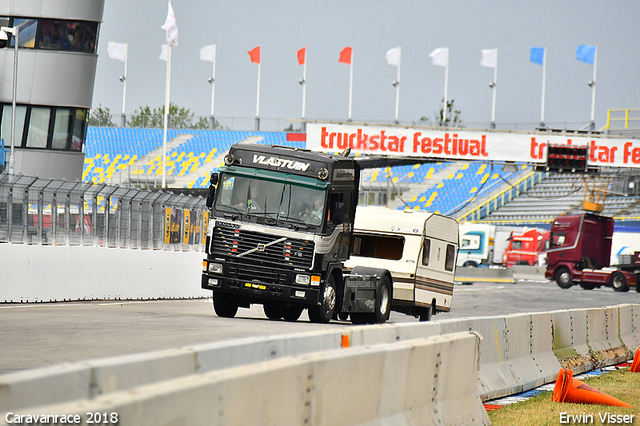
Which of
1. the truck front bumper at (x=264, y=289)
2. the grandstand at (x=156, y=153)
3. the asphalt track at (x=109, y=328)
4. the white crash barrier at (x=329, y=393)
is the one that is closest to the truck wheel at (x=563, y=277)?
the asphalt track at (x=109, y=328)

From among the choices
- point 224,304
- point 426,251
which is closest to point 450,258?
point 426,251

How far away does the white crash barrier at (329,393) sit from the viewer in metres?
3.95

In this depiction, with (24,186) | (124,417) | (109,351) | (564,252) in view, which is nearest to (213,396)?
(124,417)

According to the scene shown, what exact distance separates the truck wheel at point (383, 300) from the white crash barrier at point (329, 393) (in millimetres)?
9691

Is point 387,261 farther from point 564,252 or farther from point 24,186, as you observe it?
point 564,252

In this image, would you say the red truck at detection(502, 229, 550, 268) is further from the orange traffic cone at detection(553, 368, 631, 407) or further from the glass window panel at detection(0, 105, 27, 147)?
the orange traffic cone at detection(553, 368, 631, 407)

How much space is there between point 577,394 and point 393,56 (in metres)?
59.7

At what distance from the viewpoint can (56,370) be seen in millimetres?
4160

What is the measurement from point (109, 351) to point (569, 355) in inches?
259

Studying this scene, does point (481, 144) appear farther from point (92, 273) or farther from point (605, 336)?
point (605, 336)

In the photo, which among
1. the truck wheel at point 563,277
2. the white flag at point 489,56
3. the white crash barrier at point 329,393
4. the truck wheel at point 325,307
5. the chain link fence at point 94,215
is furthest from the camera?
the white flag at point 489,56

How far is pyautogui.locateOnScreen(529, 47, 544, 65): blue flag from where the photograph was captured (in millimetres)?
62328

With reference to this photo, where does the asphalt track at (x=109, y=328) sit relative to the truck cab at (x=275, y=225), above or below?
below

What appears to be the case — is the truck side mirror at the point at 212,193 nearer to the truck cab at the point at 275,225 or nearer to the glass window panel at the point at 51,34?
the truck cab at the point at 275,225
